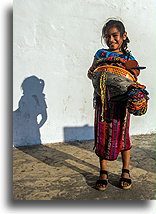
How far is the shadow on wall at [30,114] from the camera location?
3324 mm

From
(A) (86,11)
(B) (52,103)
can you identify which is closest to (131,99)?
(B) (52,103)

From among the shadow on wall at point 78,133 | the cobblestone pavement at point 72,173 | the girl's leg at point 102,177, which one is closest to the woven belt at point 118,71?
the girl's leg at point 102,177

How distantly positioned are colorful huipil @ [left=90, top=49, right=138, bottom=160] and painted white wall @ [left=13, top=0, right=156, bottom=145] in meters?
1.39

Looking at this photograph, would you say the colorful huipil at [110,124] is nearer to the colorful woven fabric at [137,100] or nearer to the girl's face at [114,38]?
the girl's face at [114,38]

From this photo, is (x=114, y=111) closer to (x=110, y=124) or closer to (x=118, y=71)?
(x=110, y=124)

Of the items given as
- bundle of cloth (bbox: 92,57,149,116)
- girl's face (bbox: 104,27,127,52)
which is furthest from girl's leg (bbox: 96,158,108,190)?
girl's face (bbox: 104,27,127,52)

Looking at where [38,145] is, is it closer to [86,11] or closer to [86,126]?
[86,126]

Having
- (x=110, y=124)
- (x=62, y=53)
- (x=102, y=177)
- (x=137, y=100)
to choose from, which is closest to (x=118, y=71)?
(x=137, y=100)

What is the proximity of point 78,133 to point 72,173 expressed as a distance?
1.13 meters

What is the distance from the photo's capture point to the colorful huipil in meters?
2.04

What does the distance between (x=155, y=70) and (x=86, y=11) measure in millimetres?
1477

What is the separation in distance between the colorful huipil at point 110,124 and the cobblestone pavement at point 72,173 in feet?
1.28

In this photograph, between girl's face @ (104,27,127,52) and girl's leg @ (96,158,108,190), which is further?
girl's leg @ (96,158,108,190)

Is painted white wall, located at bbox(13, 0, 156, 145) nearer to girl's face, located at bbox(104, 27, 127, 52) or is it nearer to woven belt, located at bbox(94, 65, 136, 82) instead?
A: girl's face, located at bbox(104, 27, 127, 52)
